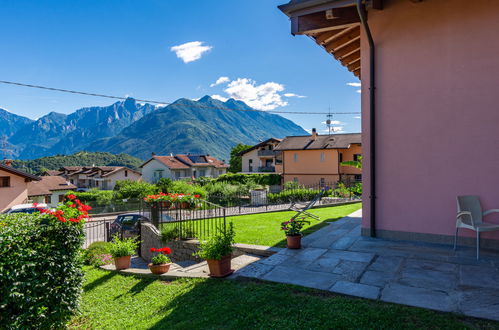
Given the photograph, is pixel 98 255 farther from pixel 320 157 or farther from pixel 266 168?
pixel 266 168

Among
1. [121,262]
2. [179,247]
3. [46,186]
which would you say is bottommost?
[46,186]

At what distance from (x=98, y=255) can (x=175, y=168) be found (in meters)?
46.5

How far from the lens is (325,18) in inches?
231

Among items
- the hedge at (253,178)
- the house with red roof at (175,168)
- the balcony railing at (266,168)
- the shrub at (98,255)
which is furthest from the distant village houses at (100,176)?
the shrub at (98,255)

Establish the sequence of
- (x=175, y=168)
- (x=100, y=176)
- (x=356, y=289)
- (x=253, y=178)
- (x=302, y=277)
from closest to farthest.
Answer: (x=356, y=289), (x=302, y=277), (x=253, y=178), (x=175, y=168), (x=100, y=176)

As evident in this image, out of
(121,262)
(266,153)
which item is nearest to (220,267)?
(121,262)

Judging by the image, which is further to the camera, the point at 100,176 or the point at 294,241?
the point at 100,176

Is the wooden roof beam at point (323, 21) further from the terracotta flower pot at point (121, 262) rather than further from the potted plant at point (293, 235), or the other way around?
the terracotta flower pot at point (121, 262)

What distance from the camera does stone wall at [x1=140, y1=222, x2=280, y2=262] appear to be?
5.56 metres

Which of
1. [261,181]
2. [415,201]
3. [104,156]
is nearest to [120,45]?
[261,181]

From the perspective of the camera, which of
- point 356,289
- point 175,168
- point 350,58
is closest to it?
point 356,289

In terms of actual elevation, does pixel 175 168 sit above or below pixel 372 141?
below

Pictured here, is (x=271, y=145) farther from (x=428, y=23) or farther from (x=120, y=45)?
(x=428, y=23)

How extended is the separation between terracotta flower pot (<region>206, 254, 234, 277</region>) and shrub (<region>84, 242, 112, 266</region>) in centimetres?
359
